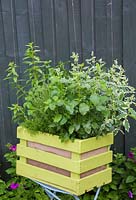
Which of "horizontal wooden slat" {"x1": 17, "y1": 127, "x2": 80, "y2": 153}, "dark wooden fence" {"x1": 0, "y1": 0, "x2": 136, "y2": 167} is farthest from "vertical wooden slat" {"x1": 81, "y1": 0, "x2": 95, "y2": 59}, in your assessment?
"horizontal wooden slat" {"x1": 17, "y1": 127, "x2": 80, "y2": 153}

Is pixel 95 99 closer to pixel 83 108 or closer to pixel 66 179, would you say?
pixel 83 108

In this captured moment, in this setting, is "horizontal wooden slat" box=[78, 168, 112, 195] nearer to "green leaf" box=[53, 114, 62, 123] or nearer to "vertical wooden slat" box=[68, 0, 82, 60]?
"green leaf" box=[53, 114, 62, 123]

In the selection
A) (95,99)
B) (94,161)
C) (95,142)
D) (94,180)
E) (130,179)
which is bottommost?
(130,179)

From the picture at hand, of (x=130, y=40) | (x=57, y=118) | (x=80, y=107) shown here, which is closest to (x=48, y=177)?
(x=57, y=118)

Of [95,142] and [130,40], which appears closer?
[95,142]

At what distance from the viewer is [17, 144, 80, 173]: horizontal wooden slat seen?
2116mm

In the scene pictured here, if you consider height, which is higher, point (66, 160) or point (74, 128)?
point (74, 128)

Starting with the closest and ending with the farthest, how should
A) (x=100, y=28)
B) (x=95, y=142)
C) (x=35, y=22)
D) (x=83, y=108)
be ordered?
(x=83, y=108) < (x=95, y=142) < (x=100, y=28) < (x=35, y=22)

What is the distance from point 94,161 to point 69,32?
4.07 feet

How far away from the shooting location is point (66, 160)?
2150mm

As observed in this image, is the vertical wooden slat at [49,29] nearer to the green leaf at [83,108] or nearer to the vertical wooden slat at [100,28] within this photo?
the vertical wooden slat at [100,28]

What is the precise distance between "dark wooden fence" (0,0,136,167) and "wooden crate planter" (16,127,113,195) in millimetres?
789

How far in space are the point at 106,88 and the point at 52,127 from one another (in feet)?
1.27

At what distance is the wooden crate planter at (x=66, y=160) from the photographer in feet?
6.94
